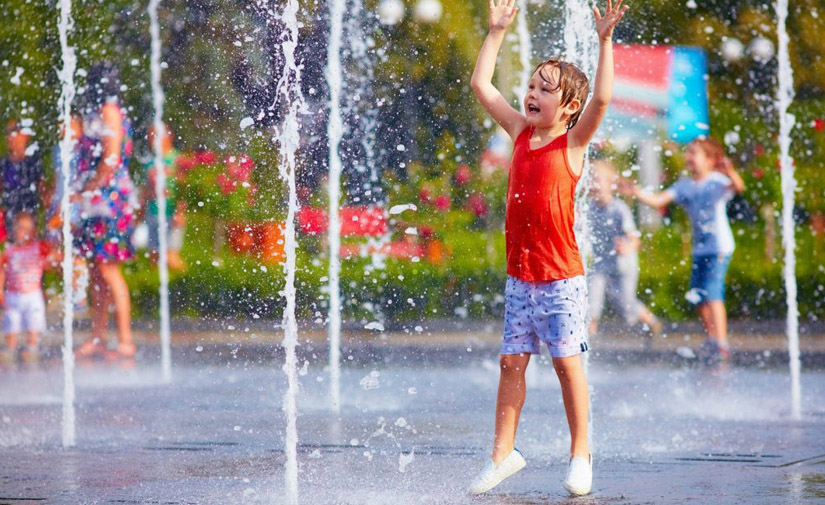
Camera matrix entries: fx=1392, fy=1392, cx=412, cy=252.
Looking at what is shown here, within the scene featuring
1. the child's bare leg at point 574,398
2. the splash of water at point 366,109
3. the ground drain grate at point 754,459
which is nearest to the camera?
the child's bare leg at point 574,398

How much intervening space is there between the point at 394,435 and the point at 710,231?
9.54 feet

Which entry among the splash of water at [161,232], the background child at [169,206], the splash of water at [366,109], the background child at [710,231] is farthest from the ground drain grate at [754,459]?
the background child at [169,206]

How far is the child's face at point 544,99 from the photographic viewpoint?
159 inches

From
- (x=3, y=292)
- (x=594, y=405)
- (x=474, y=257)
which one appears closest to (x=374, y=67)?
(x=474, y=257)

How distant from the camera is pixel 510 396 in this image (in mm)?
4051

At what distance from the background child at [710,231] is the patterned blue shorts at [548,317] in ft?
11.8

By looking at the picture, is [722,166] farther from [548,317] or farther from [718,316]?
[548,317]

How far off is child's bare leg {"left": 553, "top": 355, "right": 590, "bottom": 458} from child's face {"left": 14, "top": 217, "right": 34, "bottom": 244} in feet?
21.2

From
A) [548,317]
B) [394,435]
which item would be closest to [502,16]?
[548,317]

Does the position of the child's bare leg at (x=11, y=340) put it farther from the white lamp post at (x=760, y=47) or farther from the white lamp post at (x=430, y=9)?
the white lamp post at (x=760, y=47)

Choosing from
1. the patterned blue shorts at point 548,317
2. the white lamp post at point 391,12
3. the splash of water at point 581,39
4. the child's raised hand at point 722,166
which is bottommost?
the patterned blue shorts at point 548,317

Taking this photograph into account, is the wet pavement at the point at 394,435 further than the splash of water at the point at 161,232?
No

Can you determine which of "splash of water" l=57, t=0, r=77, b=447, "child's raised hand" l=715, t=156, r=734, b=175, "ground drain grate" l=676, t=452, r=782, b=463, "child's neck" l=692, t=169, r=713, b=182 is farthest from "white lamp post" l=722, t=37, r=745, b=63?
"ground drain grate" l=676, t=452, r=782, b=463

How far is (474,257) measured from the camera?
13.7 metres
